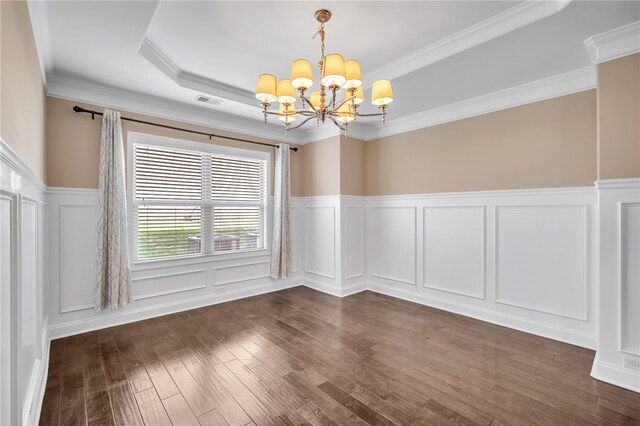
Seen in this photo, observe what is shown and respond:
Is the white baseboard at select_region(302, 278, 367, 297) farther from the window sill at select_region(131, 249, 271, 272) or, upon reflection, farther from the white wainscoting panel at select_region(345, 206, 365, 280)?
the window sill at select_region(131, 249, 271, 272)

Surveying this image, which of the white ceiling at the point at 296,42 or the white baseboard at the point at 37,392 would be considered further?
the white ceiling at the point at 296,42

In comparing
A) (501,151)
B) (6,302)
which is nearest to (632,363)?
(501,151)

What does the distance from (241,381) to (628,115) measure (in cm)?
376

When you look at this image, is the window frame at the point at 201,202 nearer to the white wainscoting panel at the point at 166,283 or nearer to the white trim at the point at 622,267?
the white wainscoting panel at the point at 166,283

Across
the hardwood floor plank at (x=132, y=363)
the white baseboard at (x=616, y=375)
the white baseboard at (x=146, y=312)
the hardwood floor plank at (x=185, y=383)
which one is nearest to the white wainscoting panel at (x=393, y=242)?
the white baseboard at (x=146, y=312)

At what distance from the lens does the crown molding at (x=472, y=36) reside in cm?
222

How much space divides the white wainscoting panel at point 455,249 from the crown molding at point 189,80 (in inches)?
118

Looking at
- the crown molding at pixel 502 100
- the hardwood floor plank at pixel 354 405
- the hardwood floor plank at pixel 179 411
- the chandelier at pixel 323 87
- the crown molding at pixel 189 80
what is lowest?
the hardwood floor plank at pixel 354 405

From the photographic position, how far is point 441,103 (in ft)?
13.1

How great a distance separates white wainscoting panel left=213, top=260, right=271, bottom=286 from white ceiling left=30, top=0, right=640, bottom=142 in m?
2.46

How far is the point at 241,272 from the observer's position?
475cm

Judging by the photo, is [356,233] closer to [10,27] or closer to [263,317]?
[263,317]

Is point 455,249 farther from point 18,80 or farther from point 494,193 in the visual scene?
point 18,80

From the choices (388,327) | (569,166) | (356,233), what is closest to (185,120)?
(356,233)
